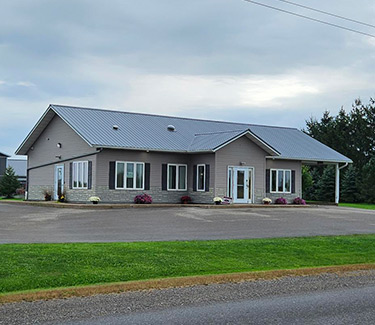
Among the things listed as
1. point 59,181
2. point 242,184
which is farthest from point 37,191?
point 242,184

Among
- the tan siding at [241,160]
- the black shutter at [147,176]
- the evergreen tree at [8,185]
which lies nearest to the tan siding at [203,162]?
the tan siding at [241,160]

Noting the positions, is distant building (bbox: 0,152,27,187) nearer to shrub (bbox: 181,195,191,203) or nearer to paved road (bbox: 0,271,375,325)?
shrub (bbox: 181,195,191,203)

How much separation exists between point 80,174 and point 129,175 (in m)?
2.66

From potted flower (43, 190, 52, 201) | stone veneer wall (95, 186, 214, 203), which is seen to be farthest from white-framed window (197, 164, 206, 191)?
potted flower (43, 190, 52, 201)

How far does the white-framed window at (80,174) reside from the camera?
2997 cm

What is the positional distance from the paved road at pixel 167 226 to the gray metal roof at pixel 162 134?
6513 millimetres

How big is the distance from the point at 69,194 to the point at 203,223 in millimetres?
12586

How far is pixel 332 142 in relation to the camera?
59.4m

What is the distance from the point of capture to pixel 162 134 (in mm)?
33406

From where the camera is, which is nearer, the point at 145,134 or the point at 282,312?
the point at 282,312

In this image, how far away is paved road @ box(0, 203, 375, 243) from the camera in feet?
53.5

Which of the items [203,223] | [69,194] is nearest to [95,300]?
[203,223]

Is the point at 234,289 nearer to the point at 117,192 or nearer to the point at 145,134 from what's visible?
the point at 117,192

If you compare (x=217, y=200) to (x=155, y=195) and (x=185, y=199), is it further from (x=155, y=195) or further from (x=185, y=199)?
(x=155, y=195)
